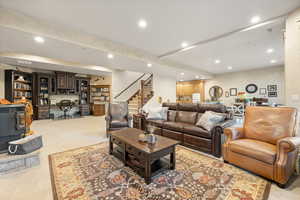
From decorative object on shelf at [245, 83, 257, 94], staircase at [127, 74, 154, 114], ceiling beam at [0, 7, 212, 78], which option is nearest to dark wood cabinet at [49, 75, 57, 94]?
staircase at [127, 74, 154, 114]

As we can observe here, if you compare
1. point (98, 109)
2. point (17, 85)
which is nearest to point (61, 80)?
point (17, 85)

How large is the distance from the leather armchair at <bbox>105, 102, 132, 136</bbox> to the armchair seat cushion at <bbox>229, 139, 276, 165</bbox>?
2.85 m

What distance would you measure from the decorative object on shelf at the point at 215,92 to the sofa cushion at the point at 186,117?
680 centimetres

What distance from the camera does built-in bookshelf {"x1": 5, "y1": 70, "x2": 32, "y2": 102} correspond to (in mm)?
5777

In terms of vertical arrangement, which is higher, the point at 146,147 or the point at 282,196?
the point at 146,147

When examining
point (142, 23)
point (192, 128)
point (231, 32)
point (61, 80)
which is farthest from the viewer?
point (61, 80)

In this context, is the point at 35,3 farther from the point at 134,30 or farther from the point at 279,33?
the point at 279,33

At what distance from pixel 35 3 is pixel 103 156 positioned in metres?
3.03

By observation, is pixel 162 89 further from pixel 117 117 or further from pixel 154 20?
pixel 154 20

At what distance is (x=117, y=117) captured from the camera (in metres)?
4.50

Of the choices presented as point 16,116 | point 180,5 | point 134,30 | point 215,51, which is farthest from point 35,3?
point 215,51

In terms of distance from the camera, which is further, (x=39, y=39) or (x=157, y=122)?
(x=157, y=122)

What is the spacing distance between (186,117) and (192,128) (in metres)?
0.77

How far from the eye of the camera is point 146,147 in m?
1.97
